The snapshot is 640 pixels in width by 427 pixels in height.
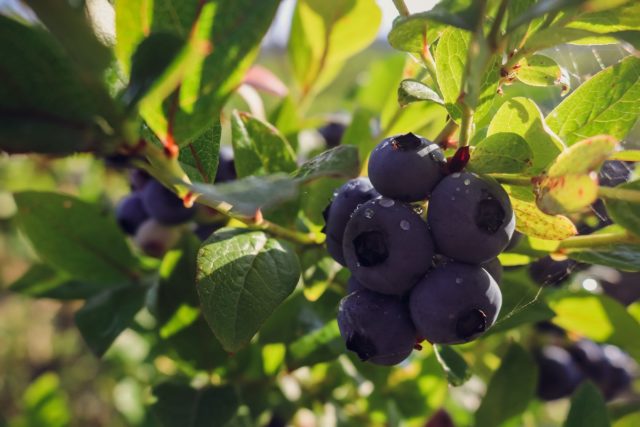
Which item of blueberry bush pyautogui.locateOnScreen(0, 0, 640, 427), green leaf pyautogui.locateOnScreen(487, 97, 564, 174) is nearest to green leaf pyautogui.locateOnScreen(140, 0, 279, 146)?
blueberry bush pyautogui.locateOnScreen(0, 0, 640, 427)

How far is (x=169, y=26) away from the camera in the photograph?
0.54 m

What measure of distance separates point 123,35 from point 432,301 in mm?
371

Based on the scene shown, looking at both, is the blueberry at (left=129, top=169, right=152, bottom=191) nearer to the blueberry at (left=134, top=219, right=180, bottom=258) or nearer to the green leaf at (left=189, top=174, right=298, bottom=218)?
the blueberry at (left=134, top=219, right=180, bottom=258)

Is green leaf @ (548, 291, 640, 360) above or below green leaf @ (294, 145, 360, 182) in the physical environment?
below

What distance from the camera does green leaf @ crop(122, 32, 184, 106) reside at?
473 millimetres

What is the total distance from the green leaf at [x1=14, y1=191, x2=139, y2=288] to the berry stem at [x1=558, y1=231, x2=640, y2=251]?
72 cm

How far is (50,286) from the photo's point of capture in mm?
1221

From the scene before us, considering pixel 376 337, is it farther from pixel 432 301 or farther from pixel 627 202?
pixel 627 202

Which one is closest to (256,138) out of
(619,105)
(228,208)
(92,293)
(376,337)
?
(228,208)

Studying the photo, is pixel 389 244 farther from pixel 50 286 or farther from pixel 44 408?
pixel 44 408

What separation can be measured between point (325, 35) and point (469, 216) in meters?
0.66

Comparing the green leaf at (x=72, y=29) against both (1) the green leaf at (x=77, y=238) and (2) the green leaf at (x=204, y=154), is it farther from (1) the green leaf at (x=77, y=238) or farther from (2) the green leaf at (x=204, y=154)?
(1) the green leaf at (x=77, y=238)

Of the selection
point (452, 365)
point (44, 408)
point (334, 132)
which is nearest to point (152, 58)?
point (452, 365)

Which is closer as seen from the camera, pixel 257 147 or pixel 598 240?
pixel 598 240
